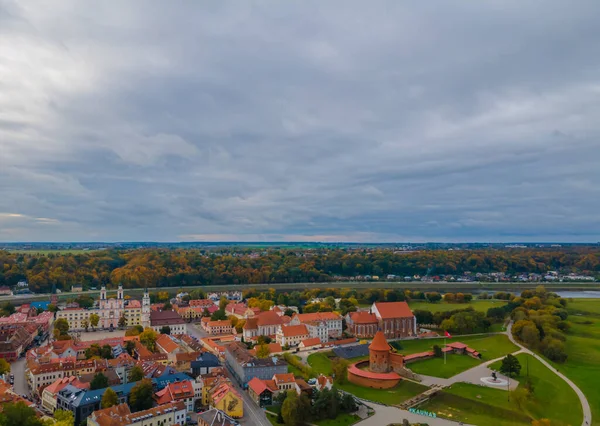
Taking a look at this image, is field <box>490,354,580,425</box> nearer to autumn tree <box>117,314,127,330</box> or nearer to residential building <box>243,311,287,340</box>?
residential building <box>243,311,287,340</box>

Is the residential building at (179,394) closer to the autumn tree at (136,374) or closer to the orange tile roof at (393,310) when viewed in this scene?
the autumn tree at (136,374)

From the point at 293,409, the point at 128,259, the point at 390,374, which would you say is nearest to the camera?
the point at 293,409

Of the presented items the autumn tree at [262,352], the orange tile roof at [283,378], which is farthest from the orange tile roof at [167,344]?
the orange tile roof at [283,378]

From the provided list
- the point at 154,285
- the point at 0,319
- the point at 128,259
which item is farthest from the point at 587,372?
the point at 128,259

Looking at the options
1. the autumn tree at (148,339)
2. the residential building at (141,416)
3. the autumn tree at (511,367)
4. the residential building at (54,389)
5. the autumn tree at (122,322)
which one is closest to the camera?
the residential building at (141,416)

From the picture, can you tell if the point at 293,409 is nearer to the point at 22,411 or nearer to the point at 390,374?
the point at 390,374

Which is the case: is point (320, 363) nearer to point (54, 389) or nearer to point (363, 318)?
point (363, 318)

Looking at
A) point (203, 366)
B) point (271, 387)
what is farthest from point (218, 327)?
point (271, 387)
